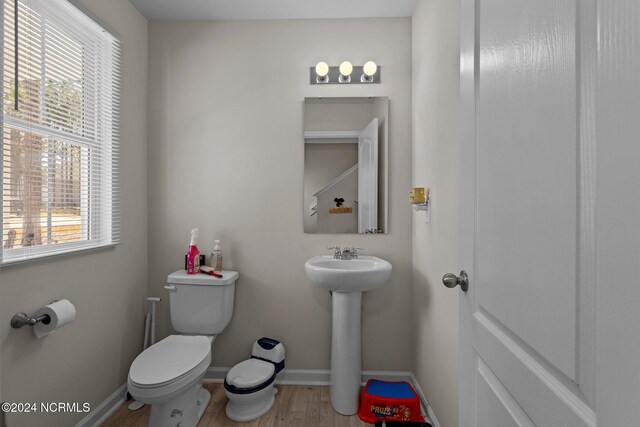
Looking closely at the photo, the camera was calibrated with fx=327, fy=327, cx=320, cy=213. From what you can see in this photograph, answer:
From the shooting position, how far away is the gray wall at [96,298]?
1.34 metres

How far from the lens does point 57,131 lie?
1.55 meters

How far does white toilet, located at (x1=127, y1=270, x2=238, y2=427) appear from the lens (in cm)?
146

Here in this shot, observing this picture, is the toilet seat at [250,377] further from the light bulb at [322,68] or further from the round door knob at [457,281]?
the light bulb at [322,68]

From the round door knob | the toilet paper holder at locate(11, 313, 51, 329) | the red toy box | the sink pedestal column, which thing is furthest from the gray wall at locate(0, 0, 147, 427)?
the round door knob

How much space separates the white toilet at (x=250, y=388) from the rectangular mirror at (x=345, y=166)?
0.90 meters

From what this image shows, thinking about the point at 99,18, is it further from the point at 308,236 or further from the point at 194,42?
the point at 308,236

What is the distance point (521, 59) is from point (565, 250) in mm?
383

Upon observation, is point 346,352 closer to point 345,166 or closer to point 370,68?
Result: point 345,166

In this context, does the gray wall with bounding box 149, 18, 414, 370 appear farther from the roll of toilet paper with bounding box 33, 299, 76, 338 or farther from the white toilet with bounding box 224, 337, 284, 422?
the roll of toilet paper with bounding box 33, 299, 76, 338

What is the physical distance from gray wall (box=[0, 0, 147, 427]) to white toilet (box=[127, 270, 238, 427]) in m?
0.30

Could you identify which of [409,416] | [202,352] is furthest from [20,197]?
[409,416]

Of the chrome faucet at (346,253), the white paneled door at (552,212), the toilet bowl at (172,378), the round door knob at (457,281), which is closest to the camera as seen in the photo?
the white paneled door at (552,212)

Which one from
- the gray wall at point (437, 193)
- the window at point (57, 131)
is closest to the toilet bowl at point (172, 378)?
the window at point (57, 131)

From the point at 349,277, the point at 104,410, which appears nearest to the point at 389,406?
the point at 349,277
